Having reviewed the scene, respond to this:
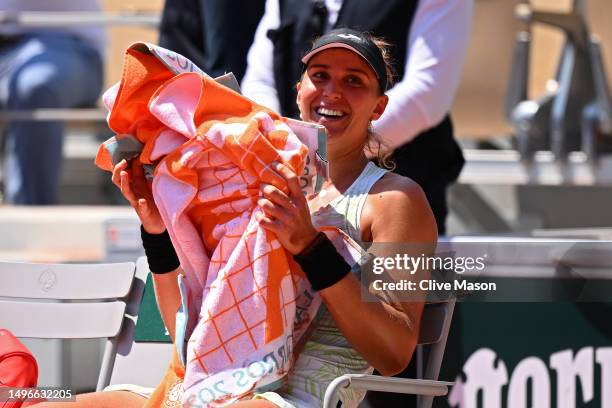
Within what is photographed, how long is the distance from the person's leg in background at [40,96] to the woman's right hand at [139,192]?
8.41 ft

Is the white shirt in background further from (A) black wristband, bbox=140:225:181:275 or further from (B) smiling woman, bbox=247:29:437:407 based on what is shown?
(A) black wristband, bbox=140:225:181:275

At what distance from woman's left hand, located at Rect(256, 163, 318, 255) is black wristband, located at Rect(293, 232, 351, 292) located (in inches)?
0.7

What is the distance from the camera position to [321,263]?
2420mm

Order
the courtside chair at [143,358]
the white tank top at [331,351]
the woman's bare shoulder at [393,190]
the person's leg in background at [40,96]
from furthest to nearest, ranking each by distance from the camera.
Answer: the person's leg in background at [40,96]
the courtside chair at [143,358]
the woman's bare shoulder at [393,190]
the white tank top at [331,351]

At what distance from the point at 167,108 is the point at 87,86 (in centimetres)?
283

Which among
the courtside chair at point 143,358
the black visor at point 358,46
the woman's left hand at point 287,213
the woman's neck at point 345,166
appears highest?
the black visor at point 358,46

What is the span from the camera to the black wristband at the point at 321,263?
241cm

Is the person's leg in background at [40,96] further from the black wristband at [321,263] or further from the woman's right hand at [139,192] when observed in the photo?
the black wristband at [321,263]

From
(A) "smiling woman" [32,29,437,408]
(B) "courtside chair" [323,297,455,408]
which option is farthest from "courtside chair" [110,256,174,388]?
(B) "courtside chair" [323,297,455,408]

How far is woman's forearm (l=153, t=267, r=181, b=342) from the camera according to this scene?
2.67m

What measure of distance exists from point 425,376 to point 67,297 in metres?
0.99

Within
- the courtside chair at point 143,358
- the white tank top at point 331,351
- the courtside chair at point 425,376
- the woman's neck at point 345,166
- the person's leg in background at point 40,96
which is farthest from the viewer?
the person's leg in background at point 40,96

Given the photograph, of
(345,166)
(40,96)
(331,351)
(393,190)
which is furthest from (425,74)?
(40,96)

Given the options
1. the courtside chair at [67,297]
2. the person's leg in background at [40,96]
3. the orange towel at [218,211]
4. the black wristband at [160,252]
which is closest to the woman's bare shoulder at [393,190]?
the orange towel at [218,211]
